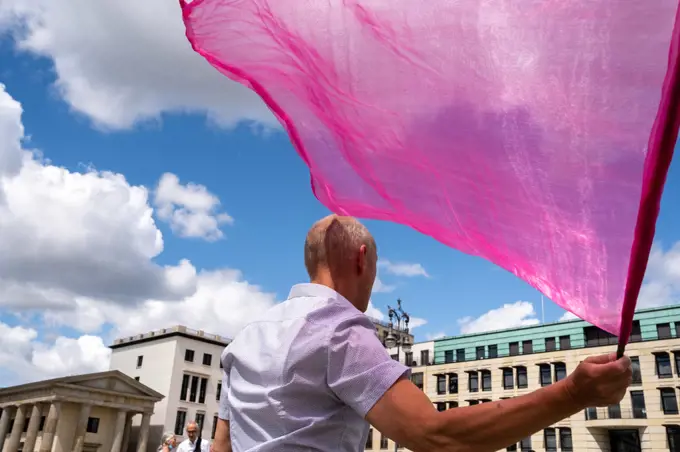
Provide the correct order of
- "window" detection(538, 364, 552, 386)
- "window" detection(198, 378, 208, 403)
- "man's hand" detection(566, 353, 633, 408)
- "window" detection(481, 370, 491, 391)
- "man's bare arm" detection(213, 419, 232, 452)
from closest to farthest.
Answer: "man's hand" detection(566, 353, 633, 408), "man's bare arm" detection(213, 419, 232, 452), "window" detection(538, 364, 552, 386), "window" detection(481, 370, 491, 391), "window" detection(198, 378, 208, 403)

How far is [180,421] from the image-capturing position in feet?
193

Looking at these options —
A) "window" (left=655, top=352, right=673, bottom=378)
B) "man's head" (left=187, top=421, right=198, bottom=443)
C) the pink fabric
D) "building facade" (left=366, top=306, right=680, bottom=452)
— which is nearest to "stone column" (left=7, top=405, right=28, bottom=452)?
"building facade" (left=366, top=306, right=680, bottom=452)

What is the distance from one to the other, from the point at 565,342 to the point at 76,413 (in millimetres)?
43503

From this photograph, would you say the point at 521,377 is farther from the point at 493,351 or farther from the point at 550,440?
the point at 550,440

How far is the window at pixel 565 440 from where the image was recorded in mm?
49044

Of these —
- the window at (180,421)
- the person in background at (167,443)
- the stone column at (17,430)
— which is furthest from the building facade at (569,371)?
the person in background at (167,443)

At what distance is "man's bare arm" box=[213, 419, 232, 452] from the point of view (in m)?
2.48

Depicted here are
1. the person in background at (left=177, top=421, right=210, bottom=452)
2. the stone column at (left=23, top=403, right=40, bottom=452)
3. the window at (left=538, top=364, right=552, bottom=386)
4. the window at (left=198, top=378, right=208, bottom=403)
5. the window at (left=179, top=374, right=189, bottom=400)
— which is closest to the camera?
the person in background at (left=177, top=421, right=210, bottom=452)

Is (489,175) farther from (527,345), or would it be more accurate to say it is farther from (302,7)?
(527,345)

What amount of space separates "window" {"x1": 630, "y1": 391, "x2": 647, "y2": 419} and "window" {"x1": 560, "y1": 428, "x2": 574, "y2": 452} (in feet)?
18.5

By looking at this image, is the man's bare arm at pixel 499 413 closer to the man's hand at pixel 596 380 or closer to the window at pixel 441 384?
the man's hand at pixel 596 380

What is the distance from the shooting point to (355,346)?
1849mm

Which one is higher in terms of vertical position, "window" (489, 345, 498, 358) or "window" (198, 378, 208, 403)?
"window" (489, 345, 498, 358)

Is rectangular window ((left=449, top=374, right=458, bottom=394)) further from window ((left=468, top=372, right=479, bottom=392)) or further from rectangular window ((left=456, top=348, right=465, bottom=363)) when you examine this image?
rectangular window ((left=456, top=348, right=465, bottom=363))
